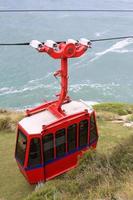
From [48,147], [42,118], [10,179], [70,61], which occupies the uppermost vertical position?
[42,118]

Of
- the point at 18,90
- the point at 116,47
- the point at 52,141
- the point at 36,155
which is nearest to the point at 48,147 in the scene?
the point at 52,141

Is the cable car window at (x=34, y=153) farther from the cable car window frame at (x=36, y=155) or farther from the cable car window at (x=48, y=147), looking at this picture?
the cable car window at (x=48, y=147)

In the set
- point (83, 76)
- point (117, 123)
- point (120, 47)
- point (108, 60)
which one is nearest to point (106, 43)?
point (120, 47)

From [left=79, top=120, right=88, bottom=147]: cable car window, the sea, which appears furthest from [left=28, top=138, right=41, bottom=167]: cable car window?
the sea

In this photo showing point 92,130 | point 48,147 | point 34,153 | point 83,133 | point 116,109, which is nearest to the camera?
point 34,153

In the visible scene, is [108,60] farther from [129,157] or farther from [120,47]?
[129,157]

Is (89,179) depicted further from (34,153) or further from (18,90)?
(18,90)
